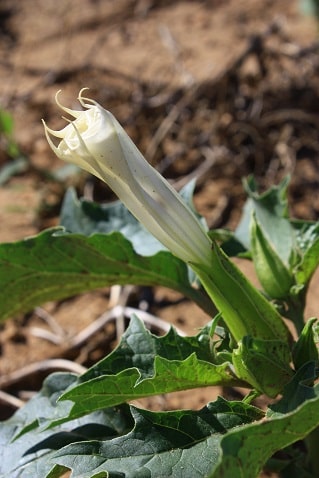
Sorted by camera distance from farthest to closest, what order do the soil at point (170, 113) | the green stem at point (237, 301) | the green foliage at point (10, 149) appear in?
the green foliage at point (10, 149)
the soil at point (170, 113)
the green stem at point (237, 301)

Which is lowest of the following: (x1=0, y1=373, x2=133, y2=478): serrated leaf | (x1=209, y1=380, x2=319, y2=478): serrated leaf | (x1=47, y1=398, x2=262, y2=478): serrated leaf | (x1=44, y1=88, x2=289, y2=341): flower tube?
(x1=0, y1=373, x2=133, y2=478): serrated leaf

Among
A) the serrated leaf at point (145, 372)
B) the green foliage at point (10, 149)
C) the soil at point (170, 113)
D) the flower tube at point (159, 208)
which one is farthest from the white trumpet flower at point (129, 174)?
the green foliage at point (10, 149)

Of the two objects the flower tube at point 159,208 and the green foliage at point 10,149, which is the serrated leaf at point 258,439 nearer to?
the flower tube at point 159,208

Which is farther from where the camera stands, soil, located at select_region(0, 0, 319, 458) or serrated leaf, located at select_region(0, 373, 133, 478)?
soil, located at select_region(0, 0, 319, 458)

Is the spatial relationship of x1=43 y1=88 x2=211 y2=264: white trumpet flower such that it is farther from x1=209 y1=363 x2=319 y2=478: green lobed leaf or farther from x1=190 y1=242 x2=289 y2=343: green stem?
x1=209 y1=363 x2=319 y2=478: green lobed leaf

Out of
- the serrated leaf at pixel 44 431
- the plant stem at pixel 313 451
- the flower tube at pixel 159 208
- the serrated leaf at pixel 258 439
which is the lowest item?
the plant stem at pixel 313 451

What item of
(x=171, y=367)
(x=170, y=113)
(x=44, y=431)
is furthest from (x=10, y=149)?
(x=171, y=367)

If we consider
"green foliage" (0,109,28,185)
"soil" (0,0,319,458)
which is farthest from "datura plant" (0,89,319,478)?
"green foliage" (0,109,28,185)

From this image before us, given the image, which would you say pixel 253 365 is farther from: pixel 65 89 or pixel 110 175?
pixel 65 89
